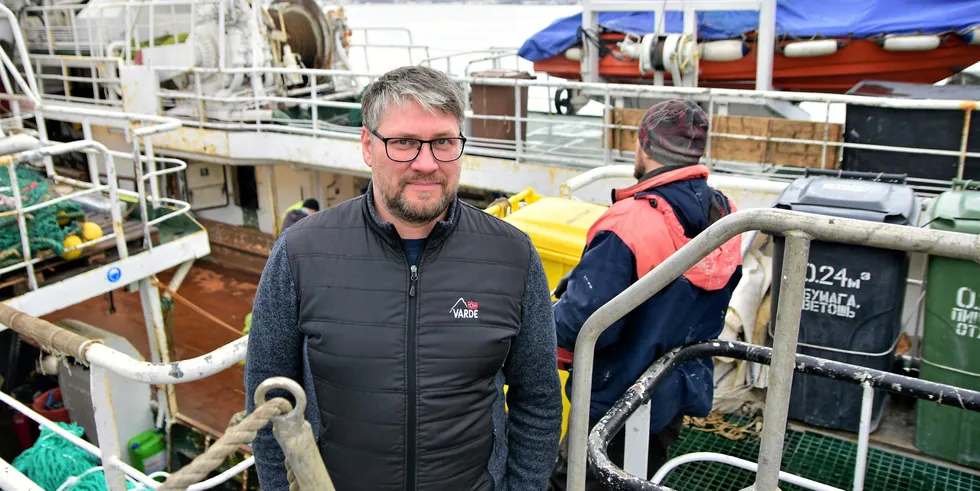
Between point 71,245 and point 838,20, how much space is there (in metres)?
7.22

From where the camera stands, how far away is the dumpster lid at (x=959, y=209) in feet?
10.7

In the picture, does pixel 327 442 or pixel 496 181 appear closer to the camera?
pixel 327 442

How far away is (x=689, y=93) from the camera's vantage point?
6234mm

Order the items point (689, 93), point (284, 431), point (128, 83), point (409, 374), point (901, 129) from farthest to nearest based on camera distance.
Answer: point (128, 83), point (689, 93), point (901, 129), point (409, 374), point (284, 431)

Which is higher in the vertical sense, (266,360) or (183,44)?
(183,44)

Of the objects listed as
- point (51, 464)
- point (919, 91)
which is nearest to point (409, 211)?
point (51, 464)

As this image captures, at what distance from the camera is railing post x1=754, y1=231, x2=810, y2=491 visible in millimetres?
1515

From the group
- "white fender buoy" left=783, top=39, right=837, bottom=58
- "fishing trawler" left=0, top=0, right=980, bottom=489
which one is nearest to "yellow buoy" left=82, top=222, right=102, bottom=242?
"fishing trawler" left=0, top=0, right=980, bottom=489

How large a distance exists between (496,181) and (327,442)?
636cm

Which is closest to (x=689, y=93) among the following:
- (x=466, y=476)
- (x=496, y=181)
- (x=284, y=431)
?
(x=496, y=181)

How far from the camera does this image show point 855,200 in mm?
3439

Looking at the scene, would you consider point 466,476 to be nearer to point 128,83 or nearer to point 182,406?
point 182,406

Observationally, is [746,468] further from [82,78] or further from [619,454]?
[82,78]

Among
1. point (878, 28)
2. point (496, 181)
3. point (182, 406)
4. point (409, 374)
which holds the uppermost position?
point (878, 28)
